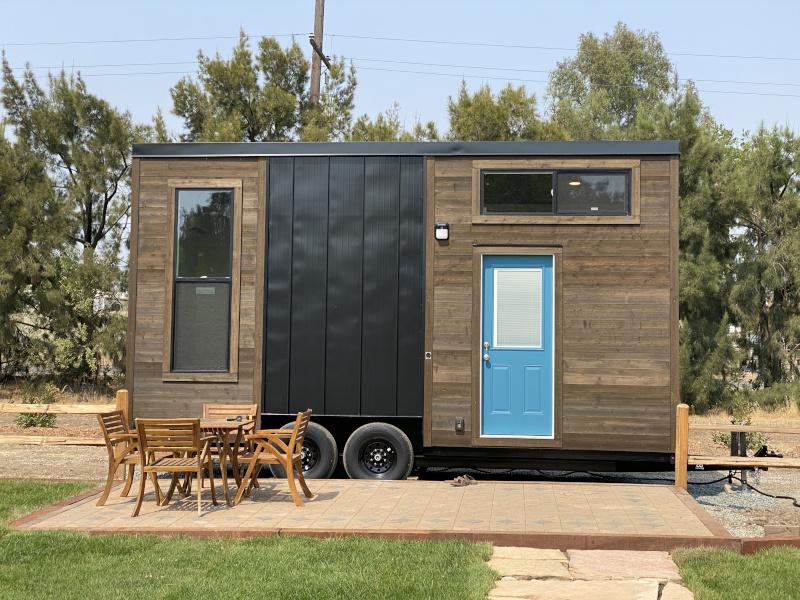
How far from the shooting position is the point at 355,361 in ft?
28.0

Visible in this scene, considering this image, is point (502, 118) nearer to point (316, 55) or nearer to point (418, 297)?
point (316, 55)

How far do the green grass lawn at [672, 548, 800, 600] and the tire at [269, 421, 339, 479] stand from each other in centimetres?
383

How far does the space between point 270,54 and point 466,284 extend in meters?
11.5

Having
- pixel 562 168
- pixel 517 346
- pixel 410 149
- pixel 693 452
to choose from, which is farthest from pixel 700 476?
pixel 410 149

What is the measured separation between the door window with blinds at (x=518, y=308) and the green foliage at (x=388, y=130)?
9480 millimetres

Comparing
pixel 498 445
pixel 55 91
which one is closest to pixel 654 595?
pixel 498 445

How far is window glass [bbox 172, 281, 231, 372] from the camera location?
873 centimetres

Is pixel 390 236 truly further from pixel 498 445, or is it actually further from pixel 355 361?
pixel 498 445

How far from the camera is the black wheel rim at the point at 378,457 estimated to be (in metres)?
8.48

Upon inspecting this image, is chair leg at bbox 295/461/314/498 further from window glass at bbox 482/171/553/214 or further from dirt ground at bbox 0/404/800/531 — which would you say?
window glass at bbox 482/171/553/214

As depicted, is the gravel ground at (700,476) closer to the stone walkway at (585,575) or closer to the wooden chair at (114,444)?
the wooden chair at (114,444)

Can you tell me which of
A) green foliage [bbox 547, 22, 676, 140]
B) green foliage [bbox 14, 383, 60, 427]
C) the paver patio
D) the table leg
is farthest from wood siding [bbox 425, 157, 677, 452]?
green foliage [bbox 547, 22, 676, 140]

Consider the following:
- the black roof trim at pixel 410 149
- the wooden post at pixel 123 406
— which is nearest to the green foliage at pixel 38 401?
the wooden post at pixel 123 406

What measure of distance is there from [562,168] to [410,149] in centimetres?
149
